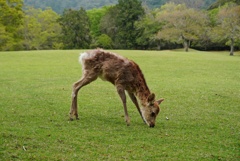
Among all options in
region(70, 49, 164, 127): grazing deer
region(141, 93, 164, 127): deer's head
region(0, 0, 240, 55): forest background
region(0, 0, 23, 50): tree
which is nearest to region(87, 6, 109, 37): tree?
region(0, 0, 240, 55): forest background

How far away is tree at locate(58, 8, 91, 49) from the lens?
55.0m

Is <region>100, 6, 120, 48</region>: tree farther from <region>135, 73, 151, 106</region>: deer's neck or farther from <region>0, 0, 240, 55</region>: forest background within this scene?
<region>135, 73, 151, 106</region>: deer's neck

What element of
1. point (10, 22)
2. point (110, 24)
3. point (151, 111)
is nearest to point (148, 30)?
point (110, 24)

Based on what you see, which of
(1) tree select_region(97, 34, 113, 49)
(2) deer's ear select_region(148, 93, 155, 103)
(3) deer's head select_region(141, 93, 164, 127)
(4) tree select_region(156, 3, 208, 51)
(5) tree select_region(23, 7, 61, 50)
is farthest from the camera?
(1) tree select_region(97, 34, 113, 49)

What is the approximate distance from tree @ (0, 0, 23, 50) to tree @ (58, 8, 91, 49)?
8.77 m

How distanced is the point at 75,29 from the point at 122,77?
164ft

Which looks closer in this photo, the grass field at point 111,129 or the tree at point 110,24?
the grass field at point 111,129

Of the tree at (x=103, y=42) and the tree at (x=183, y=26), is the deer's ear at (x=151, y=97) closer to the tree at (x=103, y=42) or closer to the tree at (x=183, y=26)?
the tree at (x=183, y=26)

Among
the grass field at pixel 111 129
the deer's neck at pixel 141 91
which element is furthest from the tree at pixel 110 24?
the deer's neck at pixel 141 91

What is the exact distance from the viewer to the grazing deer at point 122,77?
22.6ft

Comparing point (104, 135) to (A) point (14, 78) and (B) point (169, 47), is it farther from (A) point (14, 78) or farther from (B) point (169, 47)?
(B) point (169, 47)

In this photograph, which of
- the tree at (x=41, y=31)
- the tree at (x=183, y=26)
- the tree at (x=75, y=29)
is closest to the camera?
the tree at (x=183, y=26)

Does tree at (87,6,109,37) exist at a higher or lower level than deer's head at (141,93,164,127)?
higher

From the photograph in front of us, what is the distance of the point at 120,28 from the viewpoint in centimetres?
5956
